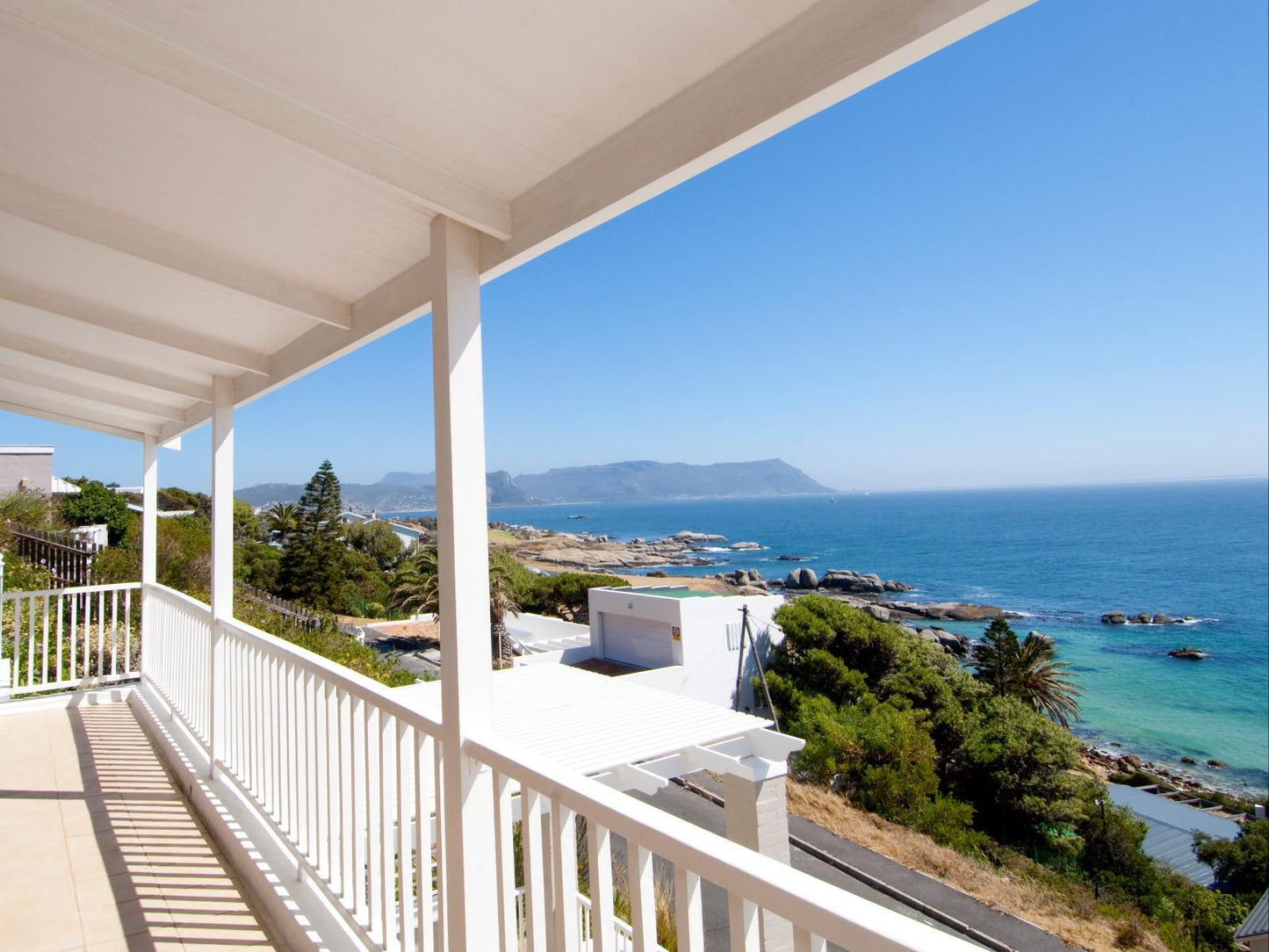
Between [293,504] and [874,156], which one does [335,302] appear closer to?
[293,504]

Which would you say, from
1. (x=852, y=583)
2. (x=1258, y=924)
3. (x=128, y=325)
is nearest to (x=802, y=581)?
(x=852, y=583)

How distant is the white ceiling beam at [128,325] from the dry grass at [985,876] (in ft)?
54.2

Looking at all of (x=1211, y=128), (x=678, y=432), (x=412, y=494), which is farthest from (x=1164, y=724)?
(x=678, y=432)

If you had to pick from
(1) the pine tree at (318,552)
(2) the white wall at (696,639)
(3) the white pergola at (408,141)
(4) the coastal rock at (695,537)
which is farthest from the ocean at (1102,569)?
(3) the white pergola at (408,141)

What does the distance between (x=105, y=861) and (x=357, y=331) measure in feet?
8.00

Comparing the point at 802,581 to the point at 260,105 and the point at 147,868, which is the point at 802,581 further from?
the point at 260,105

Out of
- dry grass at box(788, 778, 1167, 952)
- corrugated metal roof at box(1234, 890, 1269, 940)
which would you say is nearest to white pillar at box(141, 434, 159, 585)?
corrugated metal roof at box(1234, 890, 1269, 940)

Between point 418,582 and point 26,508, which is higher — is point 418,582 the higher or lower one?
the lower one

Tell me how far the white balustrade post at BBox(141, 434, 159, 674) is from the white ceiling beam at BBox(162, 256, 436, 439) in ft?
7.81

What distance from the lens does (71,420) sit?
5699mm

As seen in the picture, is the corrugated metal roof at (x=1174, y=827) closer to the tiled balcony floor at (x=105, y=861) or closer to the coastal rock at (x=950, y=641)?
the coastal rock at (x=950, y=641)

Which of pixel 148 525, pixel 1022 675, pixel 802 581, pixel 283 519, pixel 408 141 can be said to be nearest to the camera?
pixel 408 141

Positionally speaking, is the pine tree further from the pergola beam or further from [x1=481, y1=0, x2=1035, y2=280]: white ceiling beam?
[x1=481, y1=0, x2=1035, y2=280]: white ceiling beam

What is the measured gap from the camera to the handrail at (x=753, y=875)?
0.80 meters
